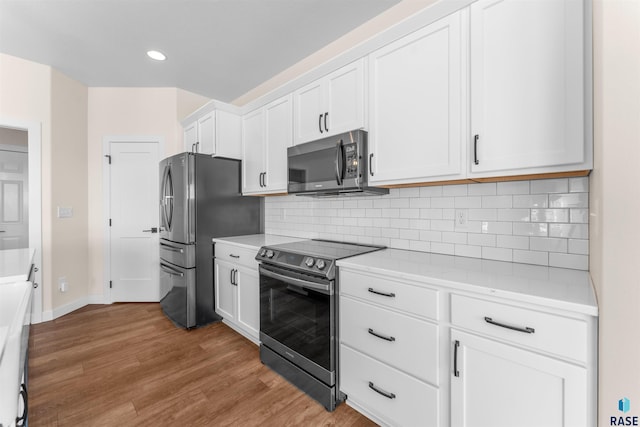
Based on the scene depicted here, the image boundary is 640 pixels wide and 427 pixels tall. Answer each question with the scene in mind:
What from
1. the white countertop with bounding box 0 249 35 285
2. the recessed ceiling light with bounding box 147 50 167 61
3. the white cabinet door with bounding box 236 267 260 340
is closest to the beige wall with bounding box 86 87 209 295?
the recessed ceiling light with bounding box 147 50 167 61

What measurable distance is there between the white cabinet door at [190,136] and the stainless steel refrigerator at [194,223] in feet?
1.58

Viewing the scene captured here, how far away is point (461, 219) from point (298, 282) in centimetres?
116

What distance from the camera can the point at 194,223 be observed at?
2.81 meters

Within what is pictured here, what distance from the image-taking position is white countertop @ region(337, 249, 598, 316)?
101 centimetres

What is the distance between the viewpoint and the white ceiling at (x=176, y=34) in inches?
84.6

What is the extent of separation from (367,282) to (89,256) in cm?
381

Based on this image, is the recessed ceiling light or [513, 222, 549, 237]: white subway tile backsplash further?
the recessed ceiling light

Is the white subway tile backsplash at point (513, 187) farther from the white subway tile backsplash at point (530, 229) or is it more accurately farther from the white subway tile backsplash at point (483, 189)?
the white subway tile backsplash at point (530, 229)

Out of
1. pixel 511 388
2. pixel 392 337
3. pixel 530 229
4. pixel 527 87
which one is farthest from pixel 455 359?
pixel 527 87

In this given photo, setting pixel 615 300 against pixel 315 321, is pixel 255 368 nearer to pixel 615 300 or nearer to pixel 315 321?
pixel 315 321

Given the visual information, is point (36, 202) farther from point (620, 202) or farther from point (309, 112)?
point (620, 202)

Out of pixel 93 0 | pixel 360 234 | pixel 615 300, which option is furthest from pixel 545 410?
pixel 93 0

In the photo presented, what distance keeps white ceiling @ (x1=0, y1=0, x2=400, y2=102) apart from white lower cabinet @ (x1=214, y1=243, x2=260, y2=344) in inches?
76.0

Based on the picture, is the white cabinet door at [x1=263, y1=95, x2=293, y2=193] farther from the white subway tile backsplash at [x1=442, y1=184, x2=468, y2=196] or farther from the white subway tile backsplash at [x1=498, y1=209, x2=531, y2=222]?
the white subway tile backsplash at [x1=498, y1=209, x2=531, y2=222]
